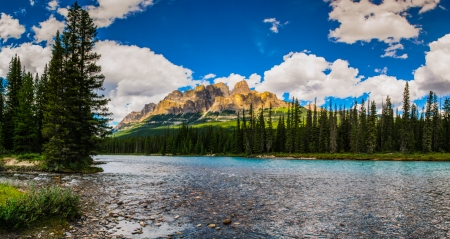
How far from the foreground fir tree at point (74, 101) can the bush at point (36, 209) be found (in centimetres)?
2560

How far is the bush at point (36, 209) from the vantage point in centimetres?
1005

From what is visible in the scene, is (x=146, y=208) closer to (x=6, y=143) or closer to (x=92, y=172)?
(x=92, y=172)

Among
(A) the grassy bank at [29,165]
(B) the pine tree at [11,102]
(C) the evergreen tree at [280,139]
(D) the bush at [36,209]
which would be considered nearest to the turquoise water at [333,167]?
(A) the grassy bank at [29,165]

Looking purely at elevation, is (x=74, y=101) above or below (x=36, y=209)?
above

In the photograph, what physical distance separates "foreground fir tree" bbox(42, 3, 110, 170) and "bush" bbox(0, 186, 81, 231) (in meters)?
25.6

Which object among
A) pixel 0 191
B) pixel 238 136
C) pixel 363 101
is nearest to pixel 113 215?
pixel 0 191

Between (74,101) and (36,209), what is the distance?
3033 centimetres

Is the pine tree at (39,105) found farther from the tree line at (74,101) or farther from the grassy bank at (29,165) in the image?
the tree line at (74,101)

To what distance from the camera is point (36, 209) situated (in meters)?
11.4

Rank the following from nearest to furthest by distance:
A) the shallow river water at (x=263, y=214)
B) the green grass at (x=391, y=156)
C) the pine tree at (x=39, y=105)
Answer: the shallow river water at (x=263, y=214) < the pine tree at (x=39, y=105) < the green grass at (x=391, y=156)

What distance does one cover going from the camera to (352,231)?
501 inches

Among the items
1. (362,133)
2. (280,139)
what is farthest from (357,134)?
(280,139)

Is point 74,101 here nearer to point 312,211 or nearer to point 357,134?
point 312,211

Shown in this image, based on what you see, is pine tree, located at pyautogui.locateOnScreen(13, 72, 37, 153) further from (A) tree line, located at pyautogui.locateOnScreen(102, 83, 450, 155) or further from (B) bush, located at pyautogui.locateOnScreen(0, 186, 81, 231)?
(A) tree line, located at pyautogui.locateOnScreen(102, 83, 450, 155)
